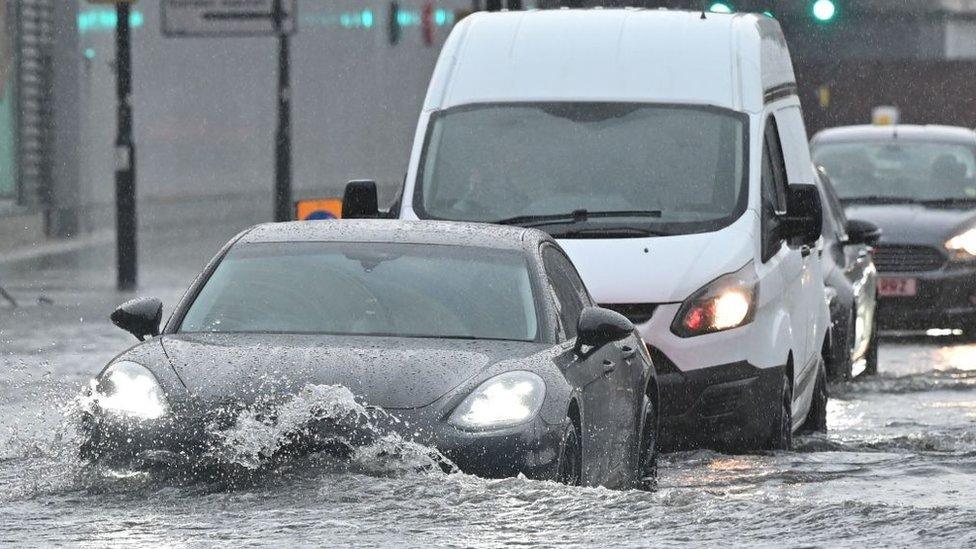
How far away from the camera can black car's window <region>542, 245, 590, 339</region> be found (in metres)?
9.30

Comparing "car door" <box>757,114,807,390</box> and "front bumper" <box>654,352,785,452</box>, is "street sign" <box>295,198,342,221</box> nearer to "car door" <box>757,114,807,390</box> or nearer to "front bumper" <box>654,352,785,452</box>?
"car door" <box>757,114,807,390</box>

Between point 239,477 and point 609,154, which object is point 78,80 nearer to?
point 609,154

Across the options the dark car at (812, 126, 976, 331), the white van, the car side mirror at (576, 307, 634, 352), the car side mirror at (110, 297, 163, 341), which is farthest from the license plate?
the car side mirror at (110, 297, 163, 341)

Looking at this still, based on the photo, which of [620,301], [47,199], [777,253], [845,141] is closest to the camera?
[620,301]

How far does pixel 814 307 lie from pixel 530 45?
209 centimetres

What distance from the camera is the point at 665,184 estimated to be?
12.3 m

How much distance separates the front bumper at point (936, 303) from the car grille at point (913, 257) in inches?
2.9

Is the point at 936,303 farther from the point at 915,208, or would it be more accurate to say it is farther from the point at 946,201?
the point at 946,201

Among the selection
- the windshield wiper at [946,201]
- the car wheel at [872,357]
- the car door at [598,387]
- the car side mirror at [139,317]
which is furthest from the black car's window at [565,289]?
the windshield wiper at [946,201]

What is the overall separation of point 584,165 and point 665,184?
427 mm

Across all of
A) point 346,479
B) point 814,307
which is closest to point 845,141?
point 814,307

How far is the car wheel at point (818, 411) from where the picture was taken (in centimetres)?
1331

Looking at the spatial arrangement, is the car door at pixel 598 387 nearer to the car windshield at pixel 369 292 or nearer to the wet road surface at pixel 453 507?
the car windshield at pixel 369 292

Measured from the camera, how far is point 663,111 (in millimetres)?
12695
